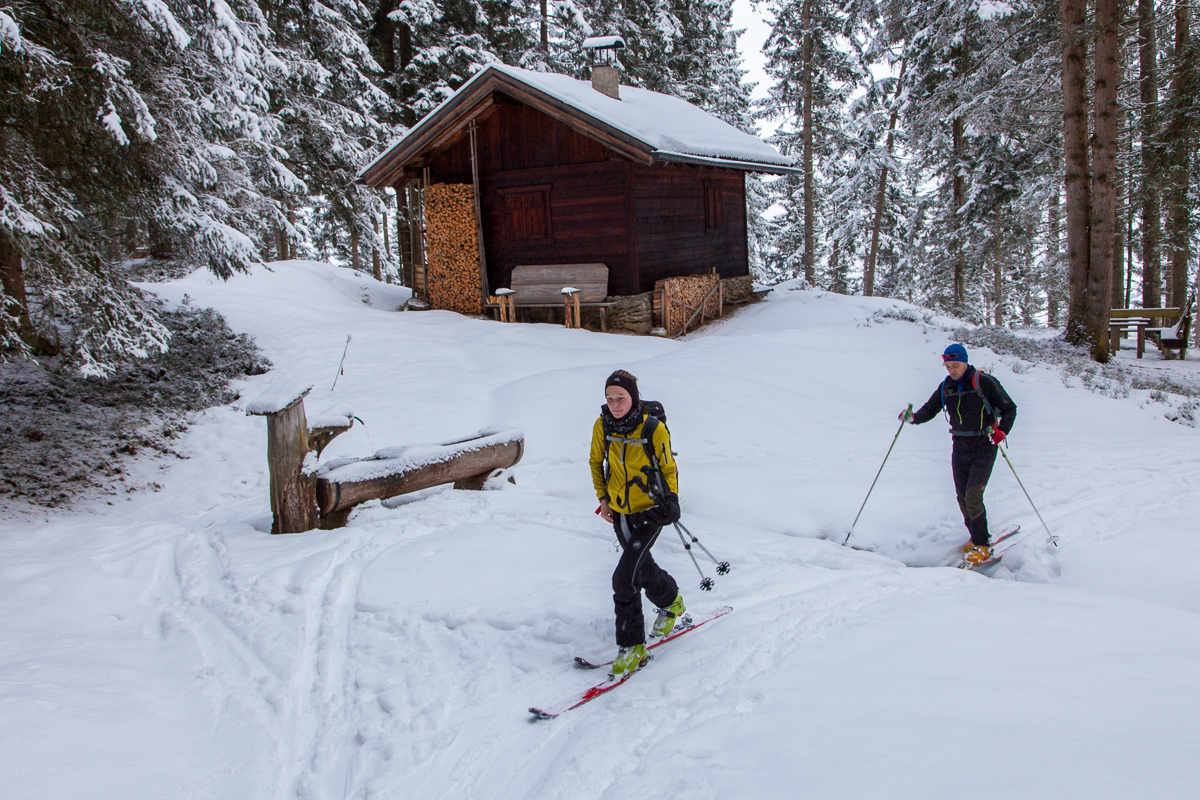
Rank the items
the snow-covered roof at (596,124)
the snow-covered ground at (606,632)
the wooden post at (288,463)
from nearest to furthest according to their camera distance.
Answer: the snow-covered ground at (606,632) < the wooden post at (288,463) < the snow-covered roof at (596,124)

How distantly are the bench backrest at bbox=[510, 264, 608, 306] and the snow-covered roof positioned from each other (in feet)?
9.73

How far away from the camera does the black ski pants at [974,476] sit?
247 inches

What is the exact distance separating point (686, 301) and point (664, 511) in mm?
13854

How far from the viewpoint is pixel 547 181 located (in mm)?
17516

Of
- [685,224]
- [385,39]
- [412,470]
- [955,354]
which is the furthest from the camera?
[385,39]

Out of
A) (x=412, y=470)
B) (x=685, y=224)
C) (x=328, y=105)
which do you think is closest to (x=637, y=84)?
(x=685, y=224)

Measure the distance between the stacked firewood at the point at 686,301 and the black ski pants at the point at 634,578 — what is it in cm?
1242

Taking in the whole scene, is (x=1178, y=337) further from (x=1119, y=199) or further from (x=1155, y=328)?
(x=1119, y=199)

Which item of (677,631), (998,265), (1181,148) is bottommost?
(677,631)

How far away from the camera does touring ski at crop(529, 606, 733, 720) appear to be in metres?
4.04

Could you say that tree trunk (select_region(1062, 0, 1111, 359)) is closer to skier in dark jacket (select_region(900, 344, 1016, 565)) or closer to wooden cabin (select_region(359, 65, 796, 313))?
wooden cabin (select_region(359, 65, 796, 313))

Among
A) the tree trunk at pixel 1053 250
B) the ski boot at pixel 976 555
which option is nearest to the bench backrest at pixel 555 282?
the ski boot at pixel 976 555

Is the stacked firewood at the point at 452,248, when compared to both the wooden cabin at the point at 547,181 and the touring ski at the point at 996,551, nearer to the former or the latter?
the wooden cabin at the point at 547,181

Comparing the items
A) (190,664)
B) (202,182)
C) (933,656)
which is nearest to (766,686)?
(933,656)
